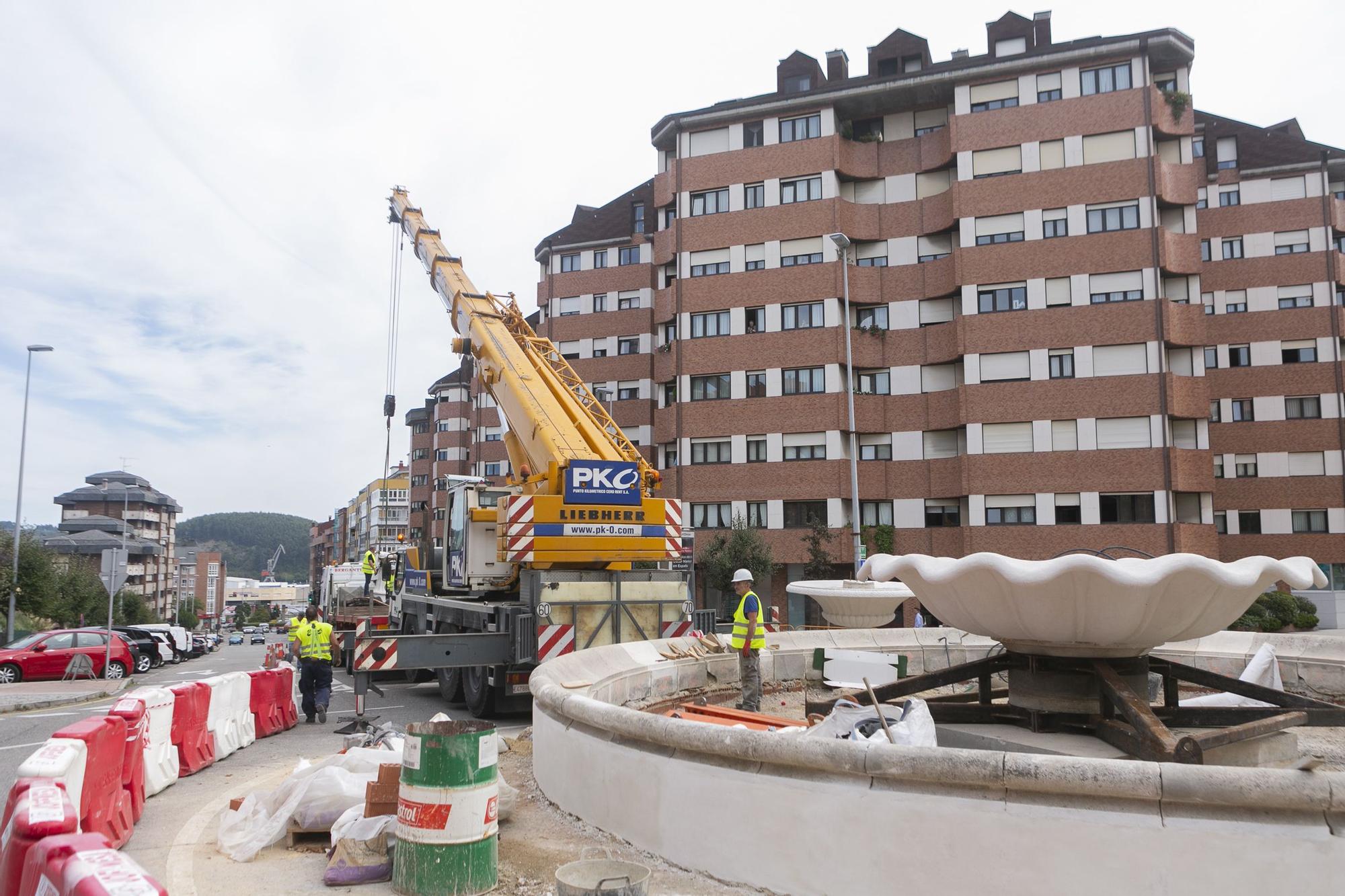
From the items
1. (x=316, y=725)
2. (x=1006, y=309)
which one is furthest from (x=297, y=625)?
(x=1006, y=309)

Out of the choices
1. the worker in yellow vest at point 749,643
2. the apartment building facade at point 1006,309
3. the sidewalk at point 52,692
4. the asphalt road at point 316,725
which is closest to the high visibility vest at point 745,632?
the worker in yellow vest at point 749,643

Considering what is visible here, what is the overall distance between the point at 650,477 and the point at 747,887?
10.3m

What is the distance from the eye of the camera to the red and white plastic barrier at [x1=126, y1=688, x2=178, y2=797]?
816 cm

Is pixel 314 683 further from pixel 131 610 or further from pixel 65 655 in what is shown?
pixel 131 610

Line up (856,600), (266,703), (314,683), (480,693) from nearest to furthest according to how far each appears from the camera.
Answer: (266,703) < (480,693) < (314,683) < (856,600)

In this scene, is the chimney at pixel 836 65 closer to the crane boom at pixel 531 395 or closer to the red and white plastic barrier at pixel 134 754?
the crane boom at pixel 531 395

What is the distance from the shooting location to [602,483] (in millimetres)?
13477

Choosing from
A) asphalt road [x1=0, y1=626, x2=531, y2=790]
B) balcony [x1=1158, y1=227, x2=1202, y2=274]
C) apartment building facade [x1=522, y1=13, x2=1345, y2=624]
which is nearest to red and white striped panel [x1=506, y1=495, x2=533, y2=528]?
asphalt road [x1=0, y1=626, x2=531, y2=790]

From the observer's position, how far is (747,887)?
4.95 m

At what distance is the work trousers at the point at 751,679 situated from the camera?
34.1ft

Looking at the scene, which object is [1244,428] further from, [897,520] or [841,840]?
[841,840]

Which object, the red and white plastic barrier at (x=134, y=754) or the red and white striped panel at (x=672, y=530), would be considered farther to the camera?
the red and white striped panel at (x=672, y=530)

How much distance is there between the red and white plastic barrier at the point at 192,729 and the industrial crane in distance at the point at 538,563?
157cm

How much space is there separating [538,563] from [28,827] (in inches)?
364
